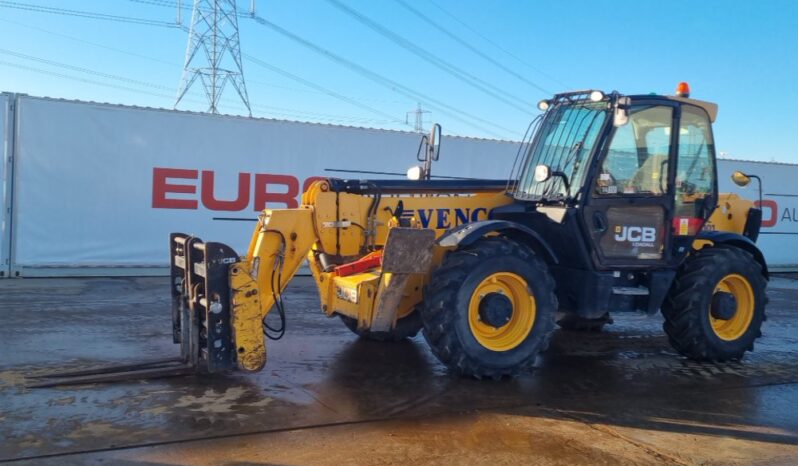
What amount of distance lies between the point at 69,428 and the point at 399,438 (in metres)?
2.11

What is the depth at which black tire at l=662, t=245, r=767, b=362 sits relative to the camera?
6711 mm

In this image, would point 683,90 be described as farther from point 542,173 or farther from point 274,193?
point 274,193

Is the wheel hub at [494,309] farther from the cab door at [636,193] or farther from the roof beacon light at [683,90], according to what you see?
the roof beacon light at [683,90]

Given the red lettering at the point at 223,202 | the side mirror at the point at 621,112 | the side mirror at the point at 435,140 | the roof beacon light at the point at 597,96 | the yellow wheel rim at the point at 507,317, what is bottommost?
the yellow wheel rim at the point at 507,317

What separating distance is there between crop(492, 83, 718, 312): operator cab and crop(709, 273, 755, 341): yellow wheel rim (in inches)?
29.9

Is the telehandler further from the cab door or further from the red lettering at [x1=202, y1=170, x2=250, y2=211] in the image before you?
the red lettering at [x1=202, y1=170, x2=250, y2=211]

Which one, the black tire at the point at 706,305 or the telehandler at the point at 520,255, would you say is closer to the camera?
the telehandler at the point at 520,255

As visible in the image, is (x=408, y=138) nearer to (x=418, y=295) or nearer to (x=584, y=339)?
(x=584, y=339)

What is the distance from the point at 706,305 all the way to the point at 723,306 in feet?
0.84

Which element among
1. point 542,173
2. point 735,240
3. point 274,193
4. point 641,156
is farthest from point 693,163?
point 274,193

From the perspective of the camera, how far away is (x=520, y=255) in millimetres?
5887

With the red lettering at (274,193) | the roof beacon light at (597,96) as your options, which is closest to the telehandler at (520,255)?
the roof beacon light at (597,96)

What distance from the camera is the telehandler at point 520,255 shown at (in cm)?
559

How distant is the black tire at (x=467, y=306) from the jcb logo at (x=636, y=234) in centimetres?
97
